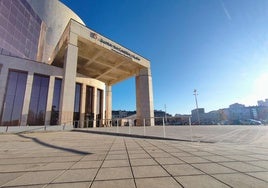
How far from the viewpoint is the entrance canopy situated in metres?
19.8

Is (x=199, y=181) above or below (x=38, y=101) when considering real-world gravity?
below

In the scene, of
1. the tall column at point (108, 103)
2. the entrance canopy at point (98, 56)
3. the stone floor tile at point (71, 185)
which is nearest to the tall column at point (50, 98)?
the entrance canopy at point (98, 56)

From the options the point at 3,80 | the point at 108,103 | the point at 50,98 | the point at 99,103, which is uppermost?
the point at 3,80

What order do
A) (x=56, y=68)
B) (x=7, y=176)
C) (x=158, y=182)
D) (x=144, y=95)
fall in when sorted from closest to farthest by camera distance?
(x=158, y=182) → (x=7, y=176) → (x=56, y=68) → (x=144, y=95)

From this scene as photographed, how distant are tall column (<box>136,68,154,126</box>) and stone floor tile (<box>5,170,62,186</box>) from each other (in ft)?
77.9

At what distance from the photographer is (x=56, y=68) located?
21.1 metres

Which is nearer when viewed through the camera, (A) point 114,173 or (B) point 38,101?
(A) point 114,173

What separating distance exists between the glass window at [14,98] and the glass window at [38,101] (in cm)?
111

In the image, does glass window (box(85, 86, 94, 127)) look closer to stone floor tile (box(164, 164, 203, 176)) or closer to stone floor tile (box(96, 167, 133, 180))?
stone floor tile (box(96, 167, 133, 180))

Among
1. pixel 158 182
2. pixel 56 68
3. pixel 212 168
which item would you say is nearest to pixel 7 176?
pixel 158 182

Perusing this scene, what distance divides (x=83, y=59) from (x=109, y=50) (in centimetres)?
568

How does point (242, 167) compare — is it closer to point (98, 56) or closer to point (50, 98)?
point (50, 98)

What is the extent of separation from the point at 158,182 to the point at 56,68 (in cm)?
2312

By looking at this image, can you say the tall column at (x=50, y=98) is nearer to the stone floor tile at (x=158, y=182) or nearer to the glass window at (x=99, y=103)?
the glass window at (x=99, y=103)
